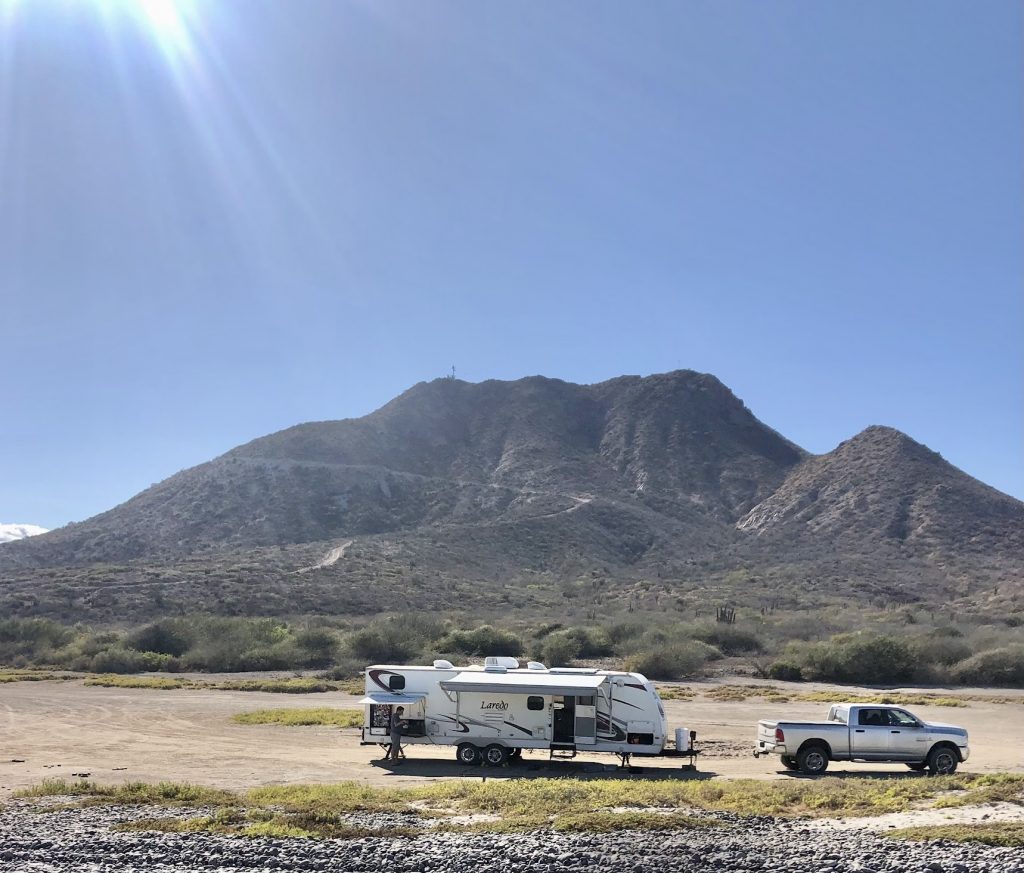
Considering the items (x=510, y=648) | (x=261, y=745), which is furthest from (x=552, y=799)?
(x=510, y=648)

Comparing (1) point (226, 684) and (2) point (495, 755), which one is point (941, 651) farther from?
(1) point (226, 684)

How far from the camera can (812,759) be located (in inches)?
731

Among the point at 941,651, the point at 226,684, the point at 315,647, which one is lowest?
the point at 226,684

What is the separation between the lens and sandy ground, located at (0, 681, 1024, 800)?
18703 mm

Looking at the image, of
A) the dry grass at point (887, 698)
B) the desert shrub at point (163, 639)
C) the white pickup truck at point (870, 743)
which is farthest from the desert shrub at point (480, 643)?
the white pickup truck at point (870, 743)

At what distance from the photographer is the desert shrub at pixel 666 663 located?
132ft

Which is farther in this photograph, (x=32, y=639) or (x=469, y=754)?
(x=32, y=639)

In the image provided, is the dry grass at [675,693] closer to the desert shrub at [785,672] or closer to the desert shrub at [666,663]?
the desert shrub at [666,663]

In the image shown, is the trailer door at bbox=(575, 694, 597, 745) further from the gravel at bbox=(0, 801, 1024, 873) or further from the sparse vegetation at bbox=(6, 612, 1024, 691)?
the sparse vegetation at bbox=(6, 612, 1024, 691)

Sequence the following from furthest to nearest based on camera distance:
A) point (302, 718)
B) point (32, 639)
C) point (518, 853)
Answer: point (32, 639) → point (302, 718) → point (518, 853)

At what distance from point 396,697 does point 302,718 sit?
899cm

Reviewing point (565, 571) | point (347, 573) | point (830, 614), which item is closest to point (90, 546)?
point (347, 573)

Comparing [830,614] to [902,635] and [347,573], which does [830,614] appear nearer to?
[902,635]

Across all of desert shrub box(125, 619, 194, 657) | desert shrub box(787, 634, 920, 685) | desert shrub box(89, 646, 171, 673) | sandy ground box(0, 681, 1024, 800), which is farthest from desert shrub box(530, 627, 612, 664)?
desert shrub box(89, 646, 171, 673)
